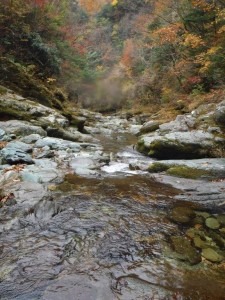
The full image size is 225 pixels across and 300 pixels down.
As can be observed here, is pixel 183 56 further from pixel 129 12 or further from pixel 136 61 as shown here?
pixel 129 12

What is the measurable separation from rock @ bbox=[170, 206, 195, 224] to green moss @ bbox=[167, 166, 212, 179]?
1.63m

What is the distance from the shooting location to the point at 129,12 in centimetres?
3603

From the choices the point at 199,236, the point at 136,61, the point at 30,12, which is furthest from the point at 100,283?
the point at 136,61

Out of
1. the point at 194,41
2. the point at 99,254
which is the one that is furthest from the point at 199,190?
the point at 194,41

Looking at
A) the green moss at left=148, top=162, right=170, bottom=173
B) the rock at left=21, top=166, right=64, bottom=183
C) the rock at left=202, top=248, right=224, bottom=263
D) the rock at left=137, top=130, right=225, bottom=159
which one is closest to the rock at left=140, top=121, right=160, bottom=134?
the rock at left=137, top=130, right=225, bottom=159

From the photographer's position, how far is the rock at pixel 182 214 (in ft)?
12.0

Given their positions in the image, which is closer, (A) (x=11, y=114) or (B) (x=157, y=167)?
(B) (x=157, y=167)

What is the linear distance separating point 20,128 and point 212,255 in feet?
22.5

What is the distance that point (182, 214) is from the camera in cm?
382

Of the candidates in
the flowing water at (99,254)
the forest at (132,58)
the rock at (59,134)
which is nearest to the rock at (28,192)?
the flowing water at (99,254)

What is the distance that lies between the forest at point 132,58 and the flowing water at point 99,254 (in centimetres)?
928

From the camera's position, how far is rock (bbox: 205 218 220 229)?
3484mm

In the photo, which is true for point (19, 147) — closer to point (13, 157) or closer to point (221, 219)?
point (13, 157)

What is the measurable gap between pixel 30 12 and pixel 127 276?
15.7m
